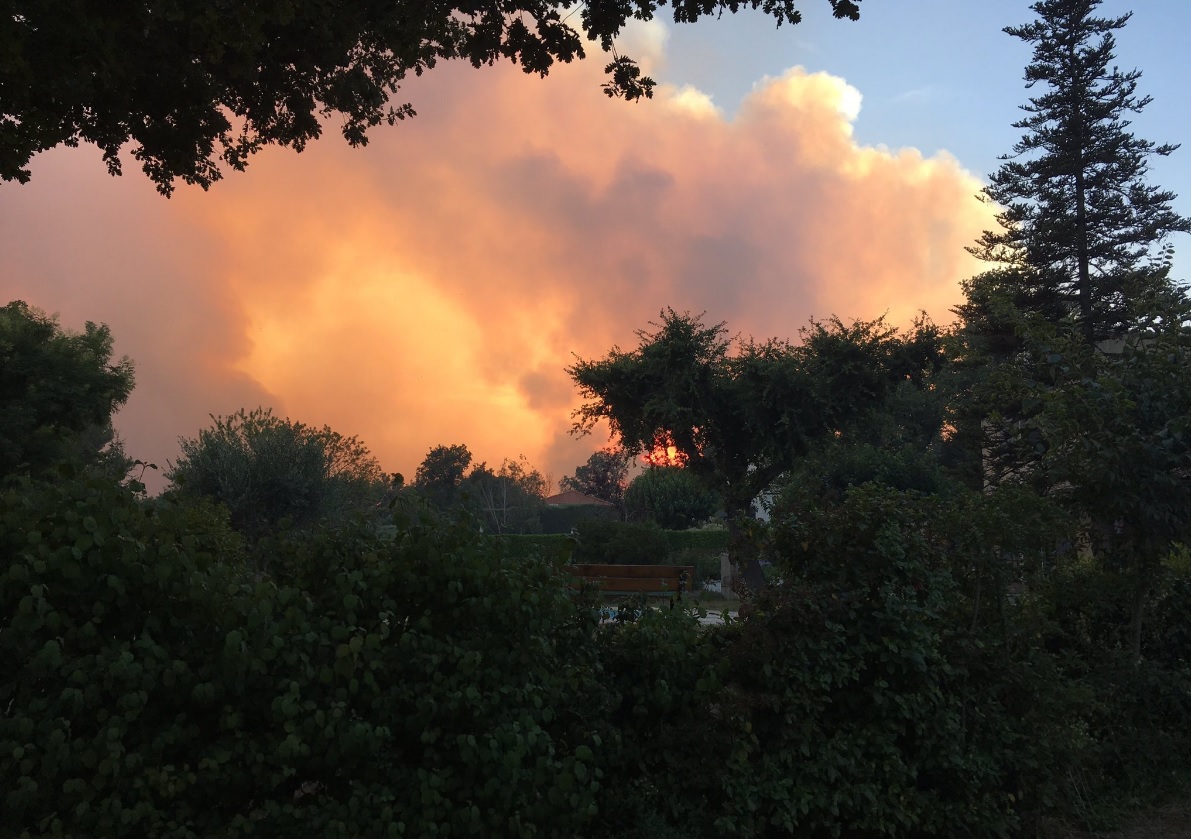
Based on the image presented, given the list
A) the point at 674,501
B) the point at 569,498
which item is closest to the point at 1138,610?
the point at 674,501

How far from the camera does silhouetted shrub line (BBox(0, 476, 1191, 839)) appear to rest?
3373 mm

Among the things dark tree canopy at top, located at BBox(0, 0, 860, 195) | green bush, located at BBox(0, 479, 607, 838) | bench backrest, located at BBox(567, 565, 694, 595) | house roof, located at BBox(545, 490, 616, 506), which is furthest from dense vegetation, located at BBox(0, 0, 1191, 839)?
house roof, located at BBox(545, 490, 616, 506)

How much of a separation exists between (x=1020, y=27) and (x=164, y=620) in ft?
112

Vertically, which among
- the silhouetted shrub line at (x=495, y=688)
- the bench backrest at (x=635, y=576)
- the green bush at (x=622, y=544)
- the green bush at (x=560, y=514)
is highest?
the green bush at (x=560, y=514)

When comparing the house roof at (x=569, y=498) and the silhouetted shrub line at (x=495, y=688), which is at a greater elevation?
the house roof at (x=569, y=498)

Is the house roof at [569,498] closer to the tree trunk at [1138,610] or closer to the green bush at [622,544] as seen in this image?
the green bush at [622,544]

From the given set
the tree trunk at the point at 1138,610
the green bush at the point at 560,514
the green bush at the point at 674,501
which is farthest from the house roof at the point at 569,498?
the tree trunk at the point at 1138,610

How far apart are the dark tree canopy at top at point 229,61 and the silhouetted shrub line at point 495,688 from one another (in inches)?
152

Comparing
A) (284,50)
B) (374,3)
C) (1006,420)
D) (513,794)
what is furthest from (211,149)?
(1006,420)

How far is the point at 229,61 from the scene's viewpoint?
26.1 feet

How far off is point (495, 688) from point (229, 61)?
6.50 meters

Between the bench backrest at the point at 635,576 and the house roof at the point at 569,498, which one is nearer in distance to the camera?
the bench backrest at the point at 635,576

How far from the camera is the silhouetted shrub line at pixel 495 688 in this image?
337 cm

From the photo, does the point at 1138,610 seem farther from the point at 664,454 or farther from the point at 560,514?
the point at 560,514
